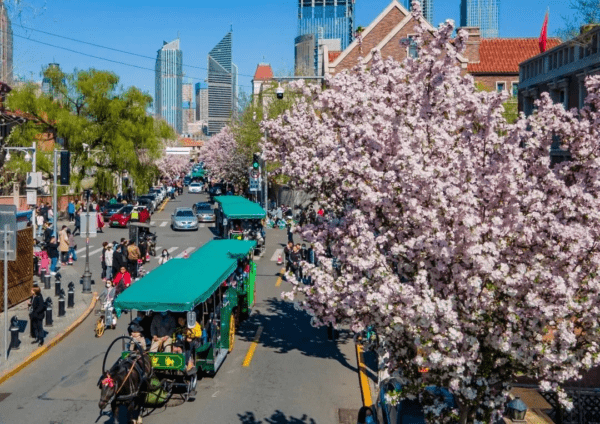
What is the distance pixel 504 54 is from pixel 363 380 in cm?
6686

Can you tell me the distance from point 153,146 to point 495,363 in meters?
55.4

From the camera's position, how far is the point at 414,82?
35.1ft

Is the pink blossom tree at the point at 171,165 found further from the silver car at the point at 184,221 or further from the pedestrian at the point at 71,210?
the silver car at the point at 184,221

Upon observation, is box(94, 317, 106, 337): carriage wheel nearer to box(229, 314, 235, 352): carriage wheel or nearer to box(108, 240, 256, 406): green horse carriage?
box(108, 240, 256, 406): green horse carriage

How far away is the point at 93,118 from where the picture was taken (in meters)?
58.9

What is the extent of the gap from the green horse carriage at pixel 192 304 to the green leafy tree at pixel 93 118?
3880 cm

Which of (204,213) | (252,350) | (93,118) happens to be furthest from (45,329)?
(93,118)

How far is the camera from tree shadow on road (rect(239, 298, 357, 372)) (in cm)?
1945

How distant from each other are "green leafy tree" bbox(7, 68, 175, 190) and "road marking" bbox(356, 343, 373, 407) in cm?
4167

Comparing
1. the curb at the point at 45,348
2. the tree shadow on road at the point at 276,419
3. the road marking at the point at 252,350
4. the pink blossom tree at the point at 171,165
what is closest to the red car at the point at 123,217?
the curb at the point at 45,348

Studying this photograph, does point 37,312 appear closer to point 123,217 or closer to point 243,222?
point 243,222

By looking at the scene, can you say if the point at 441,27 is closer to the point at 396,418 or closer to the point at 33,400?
the point at 396,418

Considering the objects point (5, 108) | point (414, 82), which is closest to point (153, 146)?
point (5, 108)

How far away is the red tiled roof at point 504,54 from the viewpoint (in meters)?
74.9
